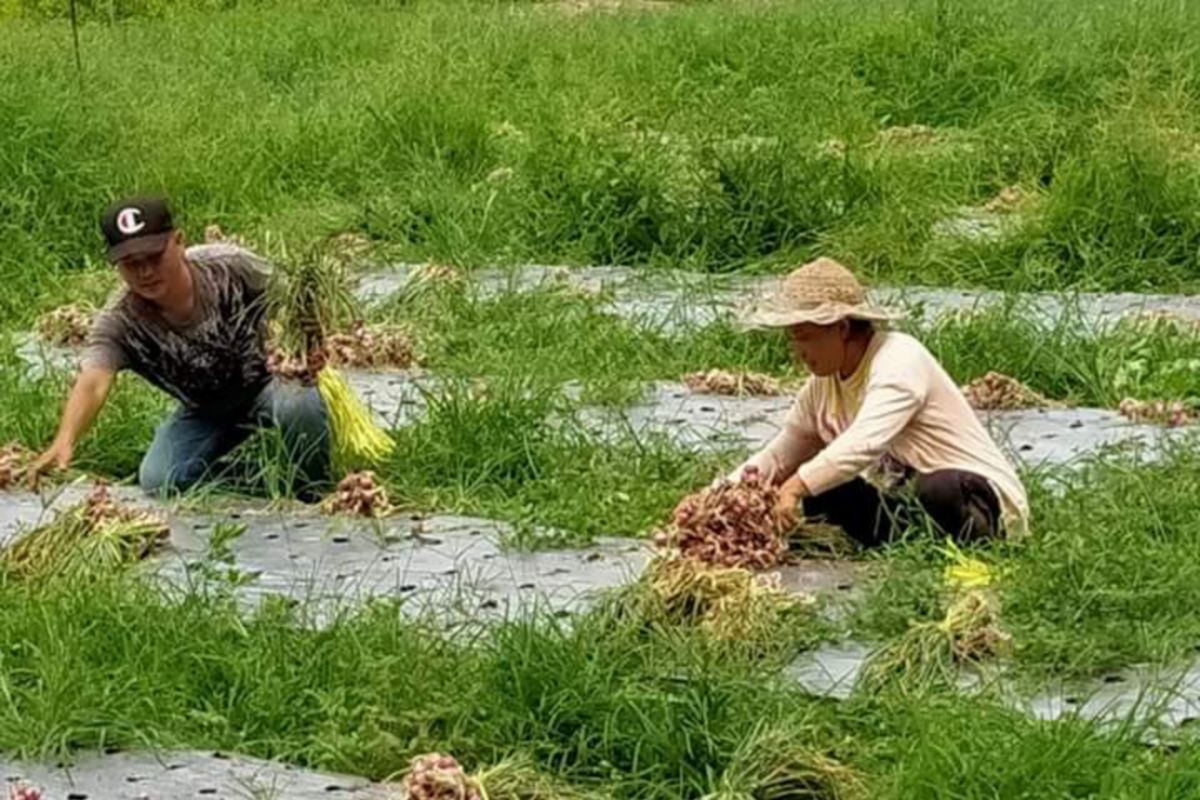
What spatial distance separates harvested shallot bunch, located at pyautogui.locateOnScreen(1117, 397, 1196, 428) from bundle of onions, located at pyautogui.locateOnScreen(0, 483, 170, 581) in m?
2.76

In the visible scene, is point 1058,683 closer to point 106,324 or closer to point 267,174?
point 106,324

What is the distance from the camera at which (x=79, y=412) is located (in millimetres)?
5516

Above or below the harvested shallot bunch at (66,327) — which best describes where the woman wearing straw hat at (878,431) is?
above

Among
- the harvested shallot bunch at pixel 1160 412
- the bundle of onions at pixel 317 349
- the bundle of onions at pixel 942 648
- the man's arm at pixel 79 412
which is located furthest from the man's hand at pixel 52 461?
the harvested shallot bunch at pixel 1160 412

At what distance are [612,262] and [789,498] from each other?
373cm

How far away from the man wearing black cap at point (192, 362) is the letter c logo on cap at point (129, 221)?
4 centimetres

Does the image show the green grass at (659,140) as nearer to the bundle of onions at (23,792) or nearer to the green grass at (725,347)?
the green grass at (725,347)

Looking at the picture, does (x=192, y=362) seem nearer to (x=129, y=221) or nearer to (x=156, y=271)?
(x=156, y=271)

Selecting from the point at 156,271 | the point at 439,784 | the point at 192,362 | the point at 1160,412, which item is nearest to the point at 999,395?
the point at 1160,412

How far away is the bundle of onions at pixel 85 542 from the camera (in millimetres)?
4891

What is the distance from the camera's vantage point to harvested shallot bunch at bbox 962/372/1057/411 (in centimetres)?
614

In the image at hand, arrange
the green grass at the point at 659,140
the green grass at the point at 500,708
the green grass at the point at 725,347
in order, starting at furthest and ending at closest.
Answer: the green grass at the point at 659,140 < the green grass at the point at 725,347 < the green grass at the point at 500,708

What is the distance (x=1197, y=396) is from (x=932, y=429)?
65.0 inches

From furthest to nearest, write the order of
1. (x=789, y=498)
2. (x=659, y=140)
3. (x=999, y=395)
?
(x=659, y=140) < (x=999, y=395) < (x=789, y=498)
